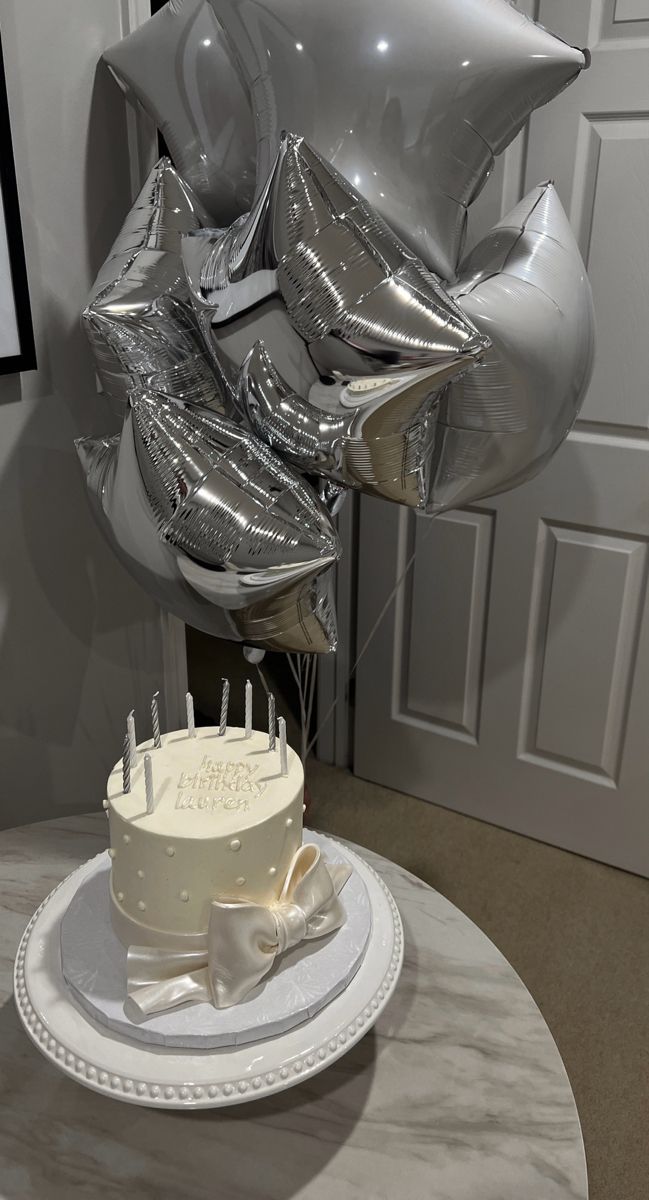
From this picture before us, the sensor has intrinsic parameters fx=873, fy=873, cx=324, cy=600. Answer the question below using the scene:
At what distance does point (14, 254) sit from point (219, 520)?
0.47 meters

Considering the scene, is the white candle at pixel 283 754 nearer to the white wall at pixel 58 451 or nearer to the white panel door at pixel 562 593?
the white wall at pixel 58 451

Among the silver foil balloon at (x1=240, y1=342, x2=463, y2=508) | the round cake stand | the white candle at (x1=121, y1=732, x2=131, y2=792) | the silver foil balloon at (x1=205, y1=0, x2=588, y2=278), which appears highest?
the silver foil balloon at (x1=205, y1=0, x2=588, y2=278)

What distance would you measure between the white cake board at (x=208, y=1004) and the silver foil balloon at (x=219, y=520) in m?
0.28

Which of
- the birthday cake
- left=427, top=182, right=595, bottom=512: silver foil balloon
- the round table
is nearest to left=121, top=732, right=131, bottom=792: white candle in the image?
the birthday cake

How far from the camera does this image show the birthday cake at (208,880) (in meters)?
0.65

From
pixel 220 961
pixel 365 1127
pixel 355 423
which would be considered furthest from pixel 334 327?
pixel 365 1127

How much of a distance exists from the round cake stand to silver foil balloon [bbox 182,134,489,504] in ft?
1.48

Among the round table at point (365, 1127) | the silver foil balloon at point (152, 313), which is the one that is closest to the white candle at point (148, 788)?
the round table at point (365, 1127)

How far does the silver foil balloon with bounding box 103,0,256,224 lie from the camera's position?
902 mm

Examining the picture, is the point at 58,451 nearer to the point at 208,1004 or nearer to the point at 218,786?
the point at 218,786

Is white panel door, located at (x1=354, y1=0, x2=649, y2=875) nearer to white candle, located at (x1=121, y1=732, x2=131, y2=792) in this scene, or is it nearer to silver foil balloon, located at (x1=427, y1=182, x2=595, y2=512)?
silver foil balloon, located at (x1=427, y1=182, x2=595, y2=512)

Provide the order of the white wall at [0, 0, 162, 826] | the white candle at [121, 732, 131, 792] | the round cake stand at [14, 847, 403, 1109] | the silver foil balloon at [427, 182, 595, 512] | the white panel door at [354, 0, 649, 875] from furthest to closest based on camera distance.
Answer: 1. the white panel door at [354, 0, 649, 875]
2. the white wall at [0, 0, 162, 826]
3. the silver foil balloon at [427, 182, 595, 512]
4. the white candle at [121, 732, 131, 792]
5. the round cake stand at [14, 847, 403, 1109]

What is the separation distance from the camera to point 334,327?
2.43 feet

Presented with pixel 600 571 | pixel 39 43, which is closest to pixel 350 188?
pixel 39 43
